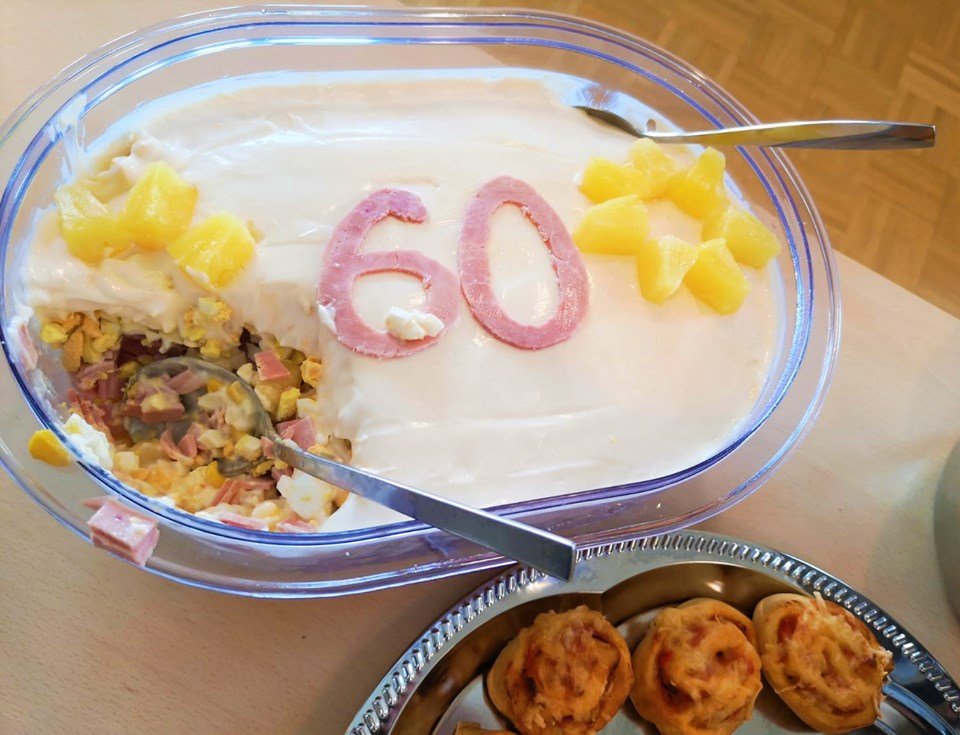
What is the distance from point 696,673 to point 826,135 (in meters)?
0.89

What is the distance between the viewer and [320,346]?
1314 mm

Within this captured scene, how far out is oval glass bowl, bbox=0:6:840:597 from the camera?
111cm

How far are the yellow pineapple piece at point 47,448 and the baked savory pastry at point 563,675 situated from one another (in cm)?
68

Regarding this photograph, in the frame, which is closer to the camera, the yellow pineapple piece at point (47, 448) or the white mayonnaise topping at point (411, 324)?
the yellow pineapple piece at point (47, 448)

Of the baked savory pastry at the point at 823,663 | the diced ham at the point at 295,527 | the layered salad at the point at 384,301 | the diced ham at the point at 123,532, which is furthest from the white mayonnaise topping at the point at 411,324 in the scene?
the baked savory pastry at the point at 823,663

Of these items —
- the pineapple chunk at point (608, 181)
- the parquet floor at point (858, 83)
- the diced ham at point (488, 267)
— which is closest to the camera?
the diced ham at point (488, 267)

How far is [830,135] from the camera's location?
133 centimetres

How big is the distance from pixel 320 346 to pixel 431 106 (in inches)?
19.6

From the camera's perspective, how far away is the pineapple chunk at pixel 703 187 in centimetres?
140

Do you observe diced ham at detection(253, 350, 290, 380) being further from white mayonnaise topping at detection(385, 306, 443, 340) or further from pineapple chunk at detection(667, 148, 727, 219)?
pineapple chunk at detection(667, 148, 727, 219)

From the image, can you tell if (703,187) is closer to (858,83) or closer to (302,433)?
A: (302,433)

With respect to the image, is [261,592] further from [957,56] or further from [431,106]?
[957,56]

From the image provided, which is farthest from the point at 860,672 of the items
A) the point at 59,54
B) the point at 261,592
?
the point at 59,54

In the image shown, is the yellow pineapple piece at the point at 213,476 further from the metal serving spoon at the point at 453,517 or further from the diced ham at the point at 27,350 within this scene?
the diced ham at the point at 27,350
